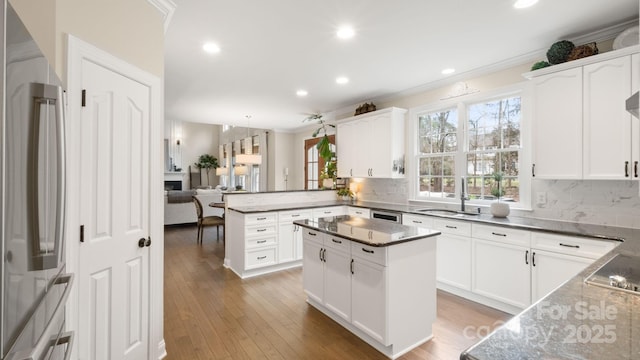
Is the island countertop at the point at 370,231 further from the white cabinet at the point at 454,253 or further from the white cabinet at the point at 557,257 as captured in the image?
the white cabinet at the point at 557,257

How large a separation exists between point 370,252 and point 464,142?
247cm

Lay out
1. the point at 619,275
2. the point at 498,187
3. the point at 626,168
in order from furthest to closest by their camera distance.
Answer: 1. the point at 498,187
2. the point at 626,168
3. the point at 619,275

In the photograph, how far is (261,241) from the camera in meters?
4.00

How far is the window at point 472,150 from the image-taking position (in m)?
3.44

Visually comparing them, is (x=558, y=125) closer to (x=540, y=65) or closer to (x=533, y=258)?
(x=540, y=65)

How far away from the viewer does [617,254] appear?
1684 millimetres

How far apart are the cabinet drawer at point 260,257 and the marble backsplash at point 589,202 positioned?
3045 mm

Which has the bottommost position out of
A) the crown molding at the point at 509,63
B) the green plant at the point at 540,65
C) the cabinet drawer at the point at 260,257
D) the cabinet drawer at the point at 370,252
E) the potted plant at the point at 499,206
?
the cabinet drawer at the point at 260,257

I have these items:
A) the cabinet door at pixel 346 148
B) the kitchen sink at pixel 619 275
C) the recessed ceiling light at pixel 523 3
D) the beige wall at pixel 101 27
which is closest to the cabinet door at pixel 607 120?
the recessed ceiling light at pixel 523 3

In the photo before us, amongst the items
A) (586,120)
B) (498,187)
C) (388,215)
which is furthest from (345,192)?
(586,120)

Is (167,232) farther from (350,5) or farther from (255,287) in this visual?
(350,5)

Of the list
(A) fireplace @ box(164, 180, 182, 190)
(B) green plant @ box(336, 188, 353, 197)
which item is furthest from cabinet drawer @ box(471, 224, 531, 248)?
(A) fireplace @ box(164, 180, 182, 190)

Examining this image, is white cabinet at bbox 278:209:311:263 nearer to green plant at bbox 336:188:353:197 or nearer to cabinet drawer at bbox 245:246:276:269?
cabinet drawer at bbox 245:246:276:269

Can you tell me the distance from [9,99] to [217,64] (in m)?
2.94
